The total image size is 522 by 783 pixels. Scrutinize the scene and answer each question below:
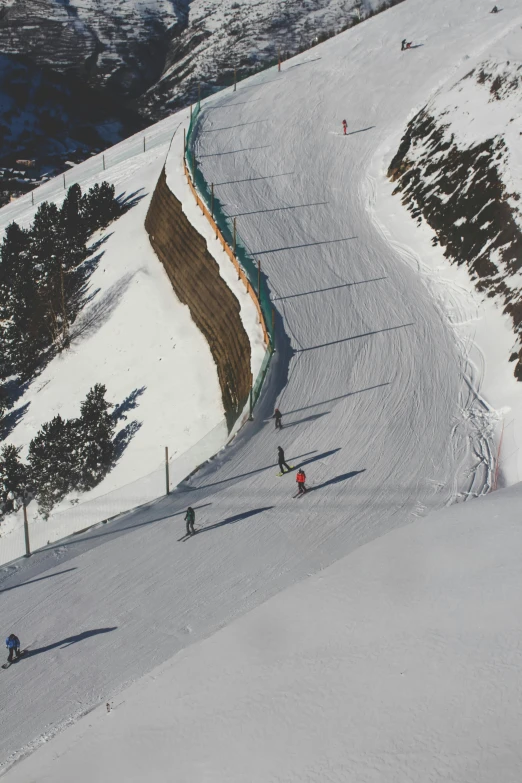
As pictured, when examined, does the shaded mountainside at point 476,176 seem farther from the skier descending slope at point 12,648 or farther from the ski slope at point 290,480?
the skier descending slope at point 12,648

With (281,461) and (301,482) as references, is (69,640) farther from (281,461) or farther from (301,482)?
(281,461)

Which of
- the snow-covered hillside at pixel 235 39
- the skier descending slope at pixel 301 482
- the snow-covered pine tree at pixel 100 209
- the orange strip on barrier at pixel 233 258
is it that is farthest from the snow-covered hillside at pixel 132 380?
the snow-covered hillside at pixel 235 39

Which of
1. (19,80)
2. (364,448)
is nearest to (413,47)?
(364,448)

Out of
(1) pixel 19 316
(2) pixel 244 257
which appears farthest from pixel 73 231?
(2) pixel 244 257

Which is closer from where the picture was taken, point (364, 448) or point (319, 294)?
point (364, 448)

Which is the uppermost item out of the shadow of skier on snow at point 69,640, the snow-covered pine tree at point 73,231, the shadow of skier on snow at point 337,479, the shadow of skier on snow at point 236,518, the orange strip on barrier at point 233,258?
the snow-covered pine tree at point 73,231

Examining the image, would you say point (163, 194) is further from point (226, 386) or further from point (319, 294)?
point (226, 386)

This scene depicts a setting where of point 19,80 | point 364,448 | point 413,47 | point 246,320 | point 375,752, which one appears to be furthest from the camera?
point 19,80
